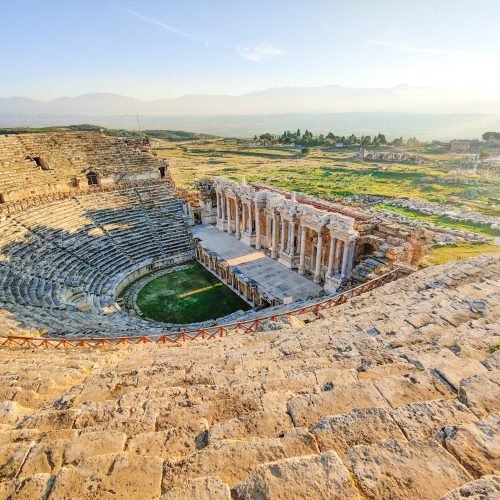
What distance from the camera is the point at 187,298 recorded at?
70.4 ft

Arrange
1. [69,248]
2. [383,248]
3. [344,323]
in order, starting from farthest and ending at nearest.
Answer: [69,248], [383,248], [344,323]

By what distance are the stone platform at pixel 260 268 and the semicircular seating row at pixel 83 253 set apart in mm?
2337

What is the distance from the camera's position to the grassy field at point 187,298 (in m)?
19.7

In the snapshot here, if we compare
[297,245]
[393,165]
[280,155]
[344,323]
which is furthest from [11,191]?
[280,155]

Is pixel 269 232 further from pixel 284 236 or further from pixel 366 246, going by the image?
pixel 366 246

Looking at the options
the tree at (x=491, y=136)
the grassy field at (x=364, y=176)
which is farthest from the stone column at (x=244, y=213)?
the tree at (x=491, y=136)

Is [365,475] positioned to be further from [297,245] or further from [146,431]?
[297,245]

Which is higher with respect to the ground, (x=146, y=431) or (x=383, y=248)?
(x=146, y=431)

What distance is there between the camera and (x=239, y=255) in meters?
25.2

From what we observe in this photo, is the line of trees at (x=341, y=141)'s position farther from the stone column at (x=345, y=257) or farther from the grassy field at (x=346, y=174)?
the stone column at (x=345, y=257)

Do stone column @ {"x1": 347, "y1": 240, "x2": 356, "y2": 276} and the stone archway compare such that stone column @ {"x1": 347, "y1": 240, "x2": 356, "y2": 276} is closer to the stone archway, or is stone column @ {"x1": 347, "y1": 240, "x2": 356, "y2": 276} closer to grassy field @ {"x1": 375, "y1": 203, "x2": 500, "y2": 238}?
the stone archway

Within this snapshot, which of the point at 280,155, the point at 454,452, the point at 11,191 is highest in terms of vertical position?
the point at 454,452

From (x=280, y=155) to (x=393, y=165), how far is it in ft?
114

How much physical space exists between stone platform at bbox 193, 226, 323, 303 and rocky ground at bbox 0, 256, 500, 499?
38.2ft
